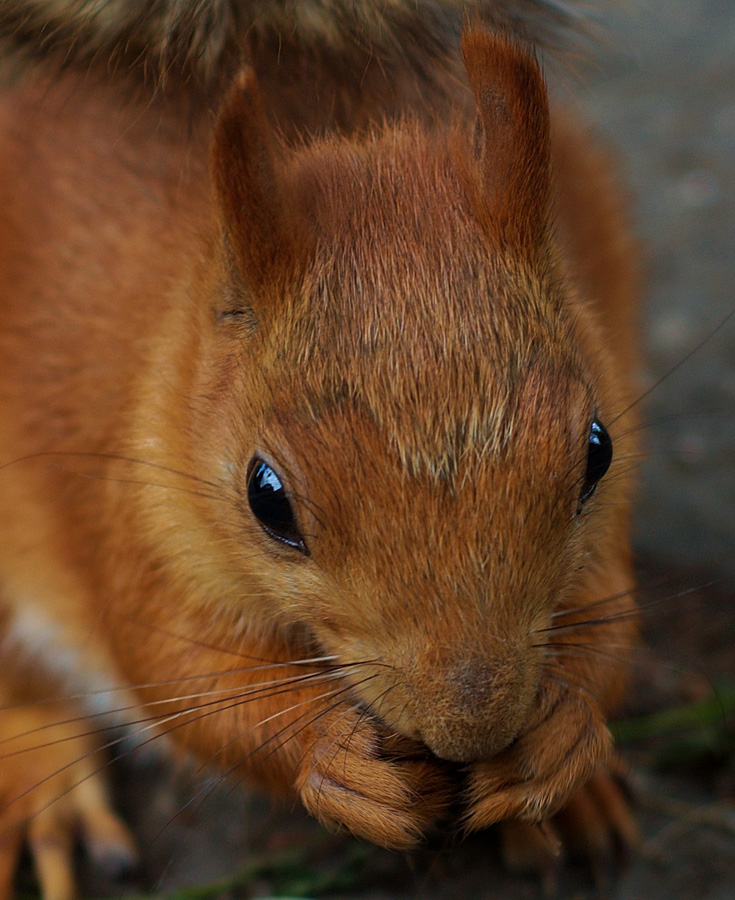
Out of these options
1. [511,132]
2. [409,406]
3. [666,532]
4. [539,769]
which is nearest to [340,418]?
[409,406]

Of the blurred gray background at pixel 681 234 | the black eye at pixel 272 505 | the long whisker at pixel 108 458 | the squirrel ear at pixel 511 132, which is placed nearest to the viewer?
the black eye at pixel 272 505

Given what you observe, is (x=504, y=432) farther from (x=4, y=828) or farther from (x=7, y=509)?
(x=4, y=828)

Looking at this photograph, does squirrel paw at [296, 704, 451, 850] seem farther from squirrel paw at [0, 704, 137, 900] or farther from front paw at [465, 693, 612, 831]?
squirrel paw at [0, 704, 137, 900]

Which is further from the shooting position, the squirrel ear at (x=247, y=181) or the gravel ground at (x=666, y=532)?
the gravel ground at (x=666, y=532)

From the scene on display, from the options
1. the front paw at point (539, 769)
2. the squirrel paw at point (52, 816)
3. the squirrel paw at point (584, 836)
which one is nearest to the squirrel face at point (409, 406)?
the front paw at point (539, 769)

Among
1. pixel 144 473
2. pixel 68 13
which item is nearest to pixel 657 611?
pixel 144 473

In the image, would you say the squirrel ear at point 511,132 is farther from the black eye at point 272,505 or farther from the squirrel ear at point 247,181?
the black eye at point 272,505

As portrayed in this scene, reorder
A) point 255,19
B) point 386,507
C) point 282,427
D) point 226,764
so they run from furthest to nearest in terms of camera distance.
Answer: point 226,764 < point 255,19 < point 282,427 < point 386,507
